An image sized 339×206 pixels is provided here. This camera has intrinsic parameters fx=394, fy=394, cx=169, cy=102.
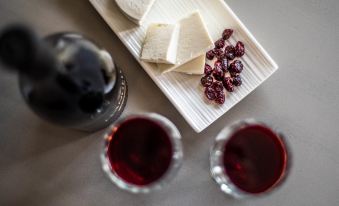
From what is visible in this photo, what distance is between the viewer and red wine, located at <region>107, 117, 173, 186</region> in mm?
660

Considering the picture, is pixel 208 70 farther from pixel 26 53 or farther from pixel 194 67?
pixel 26 53

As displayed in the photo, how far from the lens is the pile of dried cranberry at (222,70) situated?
77 centimetres

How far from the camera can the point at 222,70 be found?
2.58 ft

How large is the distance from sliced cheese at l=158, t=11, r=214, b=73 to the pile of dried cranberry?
0.04 metres

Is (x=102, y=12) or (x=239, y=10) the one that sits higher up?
(x=102, y=12)

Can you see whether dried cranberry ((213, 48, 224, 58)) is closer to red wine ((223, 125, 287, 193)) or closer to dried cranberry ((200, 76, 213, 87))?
dried cranberry ((200, 76, 213, 87))

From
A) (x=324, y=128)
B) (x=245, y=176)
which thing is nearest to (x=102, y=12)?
(x=245, y=176)

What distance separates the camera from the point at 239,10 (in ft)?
2.69

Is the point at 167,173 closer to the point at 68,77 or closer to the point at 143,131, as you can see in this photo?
the point at 143,131

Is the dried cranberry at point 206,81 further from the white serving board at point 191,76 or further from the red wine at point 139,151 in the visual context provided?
the red wine at point 139,151

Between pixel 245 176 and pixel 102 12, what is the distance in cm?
41

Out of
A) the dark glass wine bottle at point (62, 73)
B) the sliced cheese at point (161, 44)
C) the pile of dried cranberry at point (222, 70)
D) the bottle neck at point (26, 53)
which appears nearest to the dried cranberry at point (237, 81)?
the pile of dried cranberry at point (222, 70)

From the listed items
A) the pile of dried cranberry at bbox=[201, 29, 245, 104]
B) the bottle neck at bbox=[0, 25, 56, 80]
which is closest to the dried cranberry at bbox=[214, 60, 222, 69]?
the pile of dried cranberry at bbox=[201, 29, 245, 104]

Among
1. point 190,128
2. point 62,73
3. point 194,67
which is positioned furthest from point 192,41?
point 62,73
